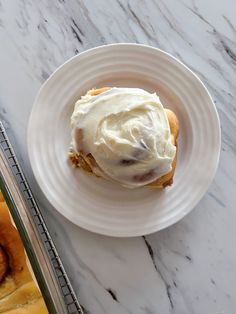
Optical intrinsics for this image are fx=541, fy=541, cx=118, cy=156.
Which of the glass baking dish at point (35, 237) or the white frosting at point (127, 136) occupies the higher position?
the white frosting at point (127, 136)

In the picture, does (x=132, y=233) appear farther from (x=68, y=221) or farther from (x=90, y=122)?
(x=90, y=122)

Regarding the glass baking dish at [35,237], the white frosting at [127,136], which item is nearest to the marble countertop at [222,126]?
the glass baking dish at [35,237]

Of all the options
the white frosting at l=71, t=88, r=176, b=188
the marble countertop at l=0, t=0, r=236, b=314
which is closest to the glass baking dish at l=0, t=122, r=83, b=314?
the marble countertop at l=0, t=0, r=236, b=314

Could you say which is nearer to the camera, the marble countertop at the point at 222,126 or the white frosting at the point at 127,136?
the white frosting at the point at 127,136

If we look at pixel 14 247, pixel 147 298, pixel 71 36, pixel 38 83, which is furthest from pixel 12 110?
pixel 147 298

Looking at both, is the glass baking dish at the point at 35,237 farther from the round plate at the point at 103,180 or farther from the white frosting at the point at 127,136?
the white frosting at the point at 127,136

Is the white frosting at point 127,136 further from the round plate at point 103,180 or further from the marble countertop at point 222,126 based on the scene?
the marble countertop at point 222,126

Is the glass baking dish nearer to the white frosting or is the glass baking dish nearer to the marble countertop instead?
the marble countertop

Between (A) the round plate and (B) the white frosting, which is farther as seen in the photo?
(A) the round plate
